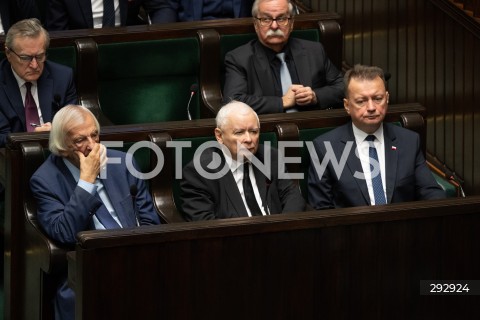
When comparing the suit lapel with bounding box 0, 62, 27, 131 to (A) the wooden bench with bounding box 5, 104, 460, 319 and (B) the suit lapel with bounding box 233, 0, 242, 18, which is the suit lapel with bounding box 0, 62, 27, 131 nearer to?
(A) the wooden bench with bounding box 5, 104, 460, 319

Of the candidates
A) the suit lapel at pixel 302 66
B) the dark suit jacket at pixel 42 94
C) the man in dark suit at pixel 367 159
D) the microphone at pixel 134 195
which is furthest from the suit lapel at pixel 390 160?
the dark suit jacket at pixel 42 94

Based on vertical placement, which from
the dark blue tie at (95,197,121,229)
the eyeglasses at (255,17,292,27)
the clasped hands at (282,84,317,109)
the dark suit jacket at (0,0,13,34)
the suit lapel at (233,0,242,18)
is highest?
the suit lapel at (233,0,242,18)

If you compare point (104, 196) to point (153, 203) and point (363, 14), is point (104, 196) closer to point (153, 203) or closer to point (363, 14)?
point (153, 203)

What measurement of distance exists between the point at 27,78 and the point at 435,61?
147 cm

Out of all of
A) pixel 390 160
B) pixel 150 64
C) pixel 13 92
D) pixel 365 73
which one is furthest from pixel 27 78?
pixel 390 160

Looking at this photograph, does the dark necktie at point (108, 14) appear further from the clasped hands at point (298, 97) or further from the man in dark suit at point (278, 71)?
the clasped hands at point (298, 97)

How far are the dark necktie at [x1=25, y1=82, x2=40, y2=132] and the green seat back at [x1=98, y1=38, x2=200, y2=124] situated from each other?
324mm

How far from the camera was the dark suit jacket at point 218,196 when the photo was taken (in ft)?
11.9

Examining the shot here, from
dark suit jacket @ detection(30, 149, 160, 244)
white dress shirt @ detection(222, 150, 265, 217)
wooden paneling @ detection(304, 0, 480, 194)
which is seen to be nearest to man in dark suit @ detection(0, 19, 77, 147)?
dark suit jacket @ detection(30, 149, 160, 244)

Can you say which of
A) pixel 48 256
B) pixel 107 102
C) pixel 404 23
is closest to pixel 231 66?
pixel 107 102

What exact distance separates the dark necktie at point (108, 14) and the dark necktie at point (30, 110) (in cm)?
72

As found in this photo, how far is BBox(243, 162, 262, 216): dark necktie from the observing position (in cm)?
368

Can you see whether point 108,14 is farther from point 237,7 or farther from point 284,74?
point 284,74
